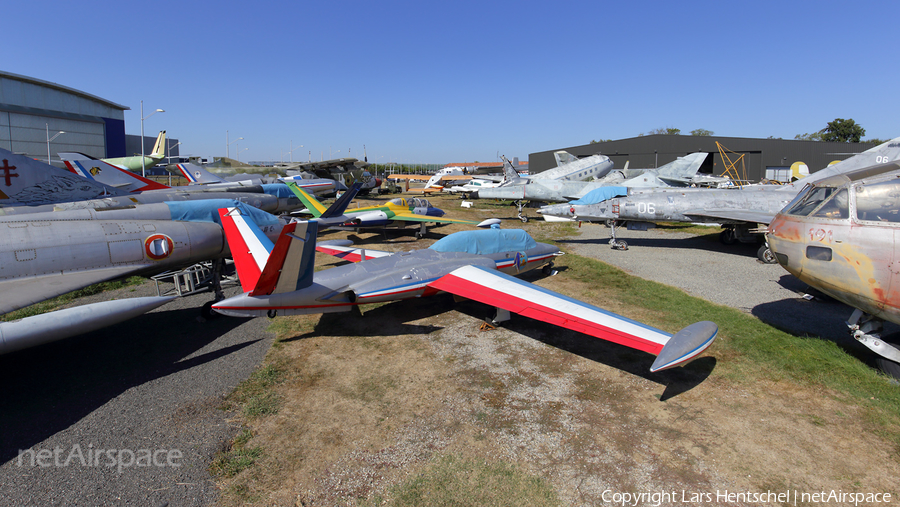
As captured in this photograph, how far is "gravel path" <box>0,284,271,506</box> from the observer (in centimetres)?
417

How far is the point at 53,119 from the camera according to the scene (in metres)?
57.4

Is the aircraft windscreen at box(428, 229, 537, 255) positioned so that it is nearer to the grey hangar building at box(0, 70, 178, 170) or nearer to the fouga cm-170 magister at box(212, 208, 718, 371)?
the fouga cm-170 magister at box(212, 208, 718, 371)

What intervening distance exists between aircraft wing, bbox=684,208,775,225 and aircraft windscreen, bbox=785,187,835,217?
841 centimetres

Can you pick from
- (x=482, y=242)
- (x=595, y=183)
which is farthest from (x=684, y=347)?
(x=595, y=183)

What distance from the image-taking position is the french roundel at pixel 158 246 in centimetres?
812

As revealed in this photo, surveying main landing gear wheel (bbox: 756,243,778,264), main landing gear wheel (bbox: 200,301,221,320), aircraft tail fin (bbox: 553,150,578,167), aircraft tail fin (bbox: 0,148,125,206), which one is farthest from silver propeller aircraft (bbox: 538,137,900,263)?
aircraft tail fin (bbox: 553,150,578,167)

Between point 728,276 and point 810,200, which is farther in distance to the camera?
point 728,276

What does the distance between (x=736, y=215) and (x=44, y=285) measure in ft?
62.4

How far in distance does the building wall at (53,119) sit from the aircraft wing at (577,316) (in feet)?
243

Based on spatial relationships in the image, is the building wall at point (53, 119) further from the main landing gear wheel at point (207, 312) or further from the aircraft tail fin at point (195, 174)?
the main landing gear wheel at point (207, 312)

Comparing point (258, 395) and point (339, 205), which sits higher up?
point (339, 205)

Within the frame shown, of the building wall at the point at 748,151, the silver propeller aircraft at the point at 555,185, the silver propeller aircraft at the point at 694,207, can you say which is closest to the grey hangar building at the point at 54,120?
the silver propeller aircraft at the point at 555,185

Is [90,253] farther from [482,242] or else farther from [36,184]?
[482,242]

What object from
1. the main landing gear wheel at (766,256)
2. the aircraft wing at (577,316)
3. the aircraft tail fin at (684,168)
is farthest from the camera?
the aircraft tail fin at (684,168)
